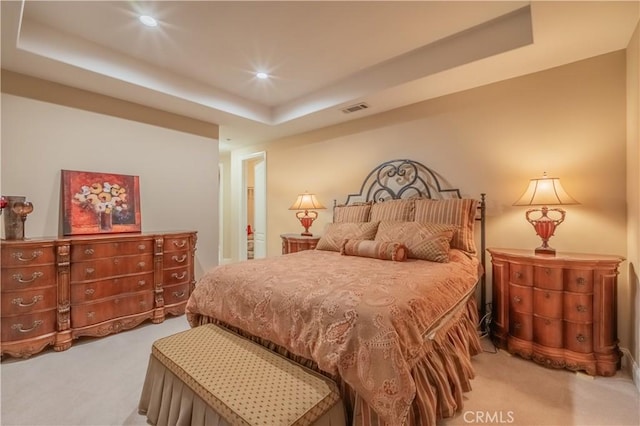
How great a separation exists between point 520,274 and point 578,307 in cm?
40

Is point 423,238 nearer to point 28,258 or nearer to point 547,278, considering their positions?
point 547,278

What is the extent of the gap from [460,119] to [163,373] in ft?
11.0

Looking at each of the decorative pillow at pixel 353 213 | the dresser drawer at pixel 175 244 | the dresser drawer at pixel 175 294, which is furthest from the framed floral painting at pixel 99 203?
the decorative pillow at pixel 353 213

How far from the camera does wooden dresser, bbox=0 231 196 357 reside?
7.57ft

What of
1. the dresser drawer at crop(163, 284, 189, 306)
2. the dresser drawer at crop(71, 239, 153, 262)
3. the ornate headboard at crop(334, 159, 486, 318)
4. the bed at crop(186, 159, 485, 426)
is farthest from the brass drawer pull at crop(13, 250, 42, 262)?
the ornate headboard at crop(334, 159, 486, 318)

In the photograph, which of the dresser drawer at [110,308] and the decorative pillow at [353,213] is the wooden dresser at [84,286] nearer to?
the dresser drawer at [110,308]

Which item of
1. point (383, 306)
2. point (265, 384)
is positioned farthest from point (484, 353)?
point (265, 384)

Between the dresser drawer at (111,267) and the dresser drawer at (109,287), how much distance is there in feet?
0.17

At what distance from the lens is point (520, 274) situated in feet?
7.59

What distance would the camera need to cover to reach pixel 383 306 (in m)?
1.34

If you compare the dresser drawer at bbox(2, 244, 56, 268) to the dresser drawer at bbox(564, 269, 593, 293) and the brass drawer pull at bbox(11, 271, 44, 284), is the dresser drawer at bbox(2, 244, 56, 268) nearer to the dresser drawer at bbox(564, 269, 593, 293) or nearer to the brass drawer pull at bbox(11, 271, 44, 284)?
the brass drawer pull at bbox(11, 271, 44, 284)

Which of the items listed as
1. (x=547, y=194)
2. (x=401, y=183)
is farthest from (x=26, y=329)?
(x=547, y=194)

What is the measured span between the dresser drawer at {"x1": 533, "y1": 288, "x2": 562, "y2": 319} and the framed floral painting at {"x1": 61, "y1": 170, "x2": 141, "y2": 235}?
400cm

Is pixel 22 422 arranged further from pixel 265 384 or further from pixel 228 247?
pixel 228 247
